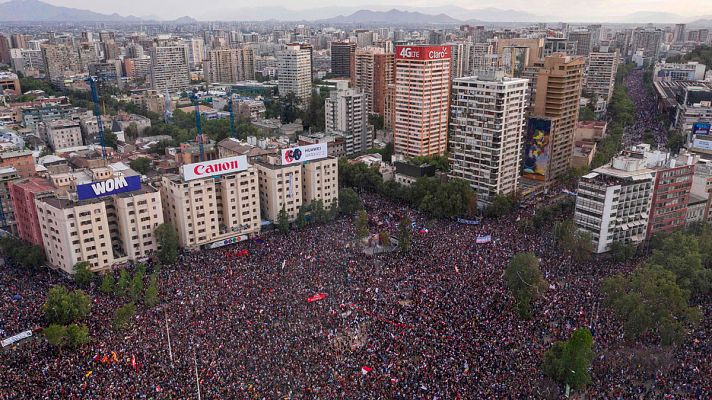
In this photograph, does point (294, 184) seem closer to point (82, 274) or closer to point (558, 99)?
point (82, 274)

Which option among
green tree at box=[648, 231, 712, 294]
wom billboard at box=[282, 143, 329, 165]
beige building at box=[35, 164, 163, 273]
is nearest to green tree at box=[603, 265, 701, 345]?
green tree at box=[648, 231, 712, 294]

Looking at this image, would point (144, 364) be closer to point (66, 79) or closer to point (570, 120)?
point (570, 120)

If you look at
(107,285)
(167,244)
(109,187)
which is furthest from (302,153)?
(107,285)

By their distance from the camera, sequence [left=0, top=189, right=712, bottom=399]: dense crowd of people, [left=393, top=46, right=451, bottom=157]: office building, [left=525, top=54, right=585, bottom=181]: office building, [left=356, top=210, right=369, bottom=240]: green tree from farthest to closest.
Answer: [left=393, top=46, right=451, bottom=157]: office building
[left=525, top=54, right=585, bottom=181]: office building
[left=356, top=210, right=369, bottom=240]: green tree
[left=0, top=189, right=712, bottom=399]: dense crowd of people

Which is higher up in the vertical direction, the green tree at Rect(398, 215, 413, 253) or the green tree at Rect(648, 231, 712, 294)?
the green tree at Rect(648, 231, 712, 294)

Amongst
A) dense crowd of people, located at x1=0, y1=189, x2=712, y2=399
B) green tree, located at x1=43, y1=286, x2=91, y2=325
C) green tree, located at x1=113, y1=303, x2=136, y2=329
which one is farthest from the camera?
green tree, located at x1=43, y1=286, x2=91, y2=325

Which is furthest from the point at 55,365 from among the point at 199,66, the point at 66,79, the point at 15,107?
the point at 199,66

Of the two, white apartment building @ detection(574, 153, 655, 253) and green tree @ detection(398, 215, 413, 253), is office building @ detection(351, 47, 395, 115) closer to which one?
green tree @ detection(398, 215, 413, 253)
